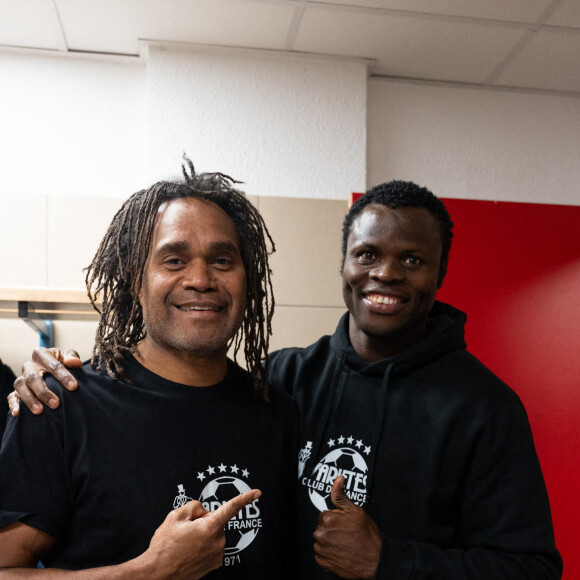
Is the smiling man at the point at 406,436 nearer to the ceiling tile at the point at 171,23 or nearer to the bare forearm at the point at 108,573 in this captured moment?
the bare forearm at the point at 108,573

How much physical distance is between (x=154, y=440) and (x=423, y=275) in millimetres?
695

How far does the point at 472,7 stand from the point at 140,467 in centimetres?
200

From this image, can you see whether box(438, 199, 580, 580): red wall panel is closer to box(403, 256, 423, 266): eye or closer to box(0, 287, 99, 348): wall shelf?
box(403, 256, 423, 266): eye

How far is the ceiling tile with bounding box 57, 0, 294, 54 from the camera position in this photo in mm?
2178

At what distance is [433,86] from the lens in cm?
274

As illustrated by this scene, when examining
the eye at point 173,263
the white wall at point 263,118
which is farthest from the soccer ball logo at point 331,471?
the white wall at point 263,118

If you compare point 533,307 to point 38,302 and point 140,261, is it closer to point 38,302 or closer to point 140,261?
point 140,261

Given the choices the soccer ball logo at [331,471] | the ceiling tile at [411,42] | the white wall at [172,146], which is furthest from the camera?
the white wall at [172,146]

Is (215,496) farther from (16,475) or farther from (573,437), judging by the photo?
(573,437)

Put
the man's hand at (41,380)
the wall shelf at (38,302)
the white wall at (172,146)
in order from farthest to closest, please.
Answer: the white wall at (172,146), the wall shelf at (38,302), the man's hand at (41,380)

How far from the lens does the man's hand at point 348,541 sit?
43.4 inches

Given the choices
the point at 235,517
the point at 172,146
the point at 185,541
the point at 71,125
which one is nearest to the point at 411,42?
the point at 172,146

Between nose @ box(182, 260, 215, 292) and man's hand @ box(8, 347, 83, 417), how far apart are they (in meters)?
0.27

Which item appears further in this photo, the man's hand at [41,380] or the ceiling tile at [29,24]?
the ceiling tile at [29,24]
